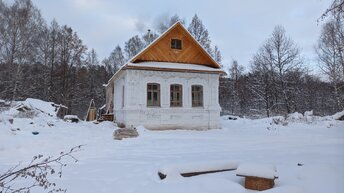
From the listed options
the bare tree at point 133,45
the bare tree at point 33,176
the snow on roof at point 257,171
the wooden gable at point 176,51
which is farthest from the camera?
the bare tree at point 133,45

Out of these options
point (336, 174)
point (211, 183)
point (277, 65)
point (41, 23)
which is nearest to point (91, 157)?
point (211, 183)

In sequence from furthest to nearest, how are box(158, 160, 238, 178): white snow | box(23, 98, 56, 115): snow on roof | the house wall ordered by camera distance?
box(23, 98, 56, 115): snow on roof → the house wall → box(158, 160, 238, 178): white snow

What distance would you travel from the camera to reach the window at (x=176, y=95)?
14008mm

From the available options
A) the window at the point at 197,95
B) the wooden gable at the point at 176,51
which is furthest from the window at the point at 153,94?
the window at the point at 197,95

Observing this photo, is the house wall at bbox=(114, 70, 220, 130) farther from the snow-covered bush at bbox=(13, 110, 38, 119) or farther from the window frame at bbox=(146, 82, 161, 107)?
the snow-covered bush at bbox=(13, 110, 38, 119)

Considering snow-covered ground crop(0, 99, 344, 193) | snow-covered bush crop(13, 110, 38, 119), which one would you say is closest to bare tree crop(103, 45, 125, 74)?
snow-covered bush crop(13, 110, 38, 119)

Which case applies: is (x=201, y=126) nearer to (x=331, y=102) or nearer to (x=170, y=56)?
(x=170, y=56)

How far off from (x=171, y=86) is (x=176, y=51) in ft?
6.79

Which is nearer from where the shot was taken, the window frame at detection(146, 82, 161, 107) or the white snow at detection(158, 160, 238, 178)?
the white snow at detection(158, 160, 238, 178)

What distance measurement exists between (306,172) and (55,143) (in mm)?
6909

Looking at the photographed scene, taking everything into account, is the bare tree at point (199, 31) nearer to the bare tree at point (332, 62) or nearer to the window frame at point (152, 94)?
the bare tree at point (332, 62)

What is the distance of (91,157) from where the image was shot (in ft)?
21.1

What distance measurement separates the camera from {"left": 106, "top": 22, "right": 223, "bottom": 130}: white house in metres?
13.2

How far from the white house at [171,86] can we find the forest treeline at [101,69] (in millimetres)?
7383
